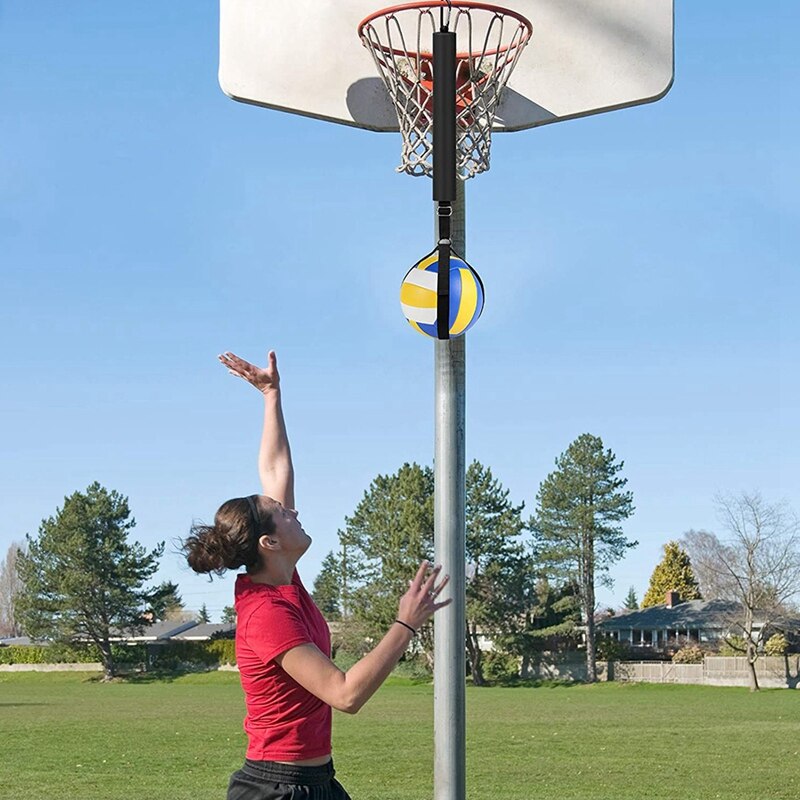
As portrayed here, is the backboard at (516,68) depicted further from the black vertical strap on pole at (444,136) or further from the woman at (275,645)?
the woman at (275,645)

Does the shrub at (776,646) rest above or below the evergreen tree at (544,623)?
below

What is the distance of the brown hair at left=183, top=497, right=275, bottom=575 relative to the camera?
4012 millimetres

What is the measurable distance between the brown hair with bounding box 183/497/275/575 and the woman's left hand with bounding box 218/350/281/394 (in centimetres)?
119

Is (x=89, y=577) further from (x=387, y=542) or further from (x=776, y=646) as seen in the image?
(x=776, y=646)

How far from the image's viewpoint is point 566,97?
22.5 ft

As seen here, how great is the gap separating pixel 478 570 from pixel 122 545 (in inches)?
774

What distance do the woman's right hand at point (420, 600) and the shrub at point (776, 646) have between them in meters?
54.5

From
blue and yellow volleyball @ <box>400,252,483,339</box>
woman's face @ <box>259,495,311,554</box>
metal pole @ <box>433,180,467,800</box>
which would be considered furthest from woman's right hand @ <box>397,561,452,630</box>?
metal pole @ <box>433,180,467,800</box>

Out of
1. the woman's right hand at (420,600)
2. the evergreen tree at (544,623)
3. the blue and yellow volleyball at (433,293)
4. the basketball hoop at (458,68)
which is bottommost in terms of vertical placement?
the woman's right hand at (420,600)

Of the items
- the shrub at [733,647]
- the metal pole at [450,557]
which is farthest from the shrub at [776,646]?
the metal pole at [450,557]

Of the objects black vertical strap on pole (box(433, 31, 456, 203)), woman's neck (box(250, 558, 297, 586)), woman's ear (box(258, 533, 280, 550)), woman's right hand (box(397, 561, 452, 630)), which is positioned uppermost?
black vertical strap on pole (box(433, 31, 456, 203))

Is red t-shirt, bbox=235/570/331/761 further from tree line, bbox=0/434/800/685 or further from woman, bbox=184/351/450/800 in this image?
tree line, bbox=0/434/800/685

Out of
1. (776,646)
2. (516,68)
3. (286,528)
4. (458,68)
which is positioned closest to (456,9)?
(458,68)

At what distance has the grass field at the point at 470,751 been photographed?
49.9 ft
